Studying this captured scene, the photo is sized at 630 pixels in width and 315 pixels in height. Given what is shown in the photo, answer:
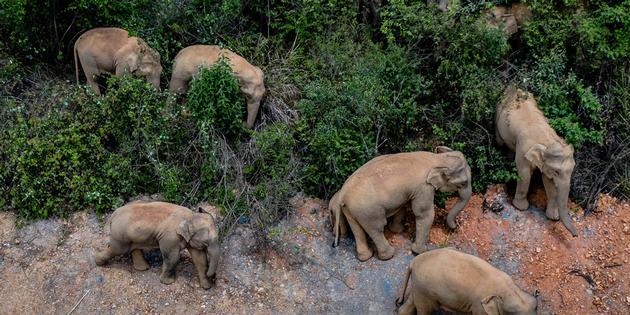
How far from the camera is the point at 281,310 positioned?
902cm

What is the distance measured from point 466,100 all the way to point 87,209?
220 inches

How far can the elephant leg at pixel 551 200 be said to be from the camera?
981cm

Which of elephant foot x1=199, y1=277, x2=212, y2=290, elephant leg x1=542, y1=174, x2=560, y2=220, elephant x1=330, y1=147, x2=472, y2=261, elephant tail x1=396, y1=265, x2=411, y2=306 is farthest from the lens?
elephant leg x1=542, y1=174, x2=560, y2=220

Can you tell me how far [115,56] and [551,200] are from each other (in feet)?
21.9

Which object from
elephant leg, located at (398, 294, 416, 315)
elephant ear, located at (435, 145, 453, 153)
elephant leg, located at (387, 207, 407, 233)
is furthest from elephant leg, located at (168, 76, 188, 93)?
elephant leg, located at (398, 294, 416, 315)

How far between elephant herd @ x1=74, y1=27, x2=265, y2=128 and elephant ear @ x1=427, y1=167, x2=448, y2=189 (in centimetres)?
294

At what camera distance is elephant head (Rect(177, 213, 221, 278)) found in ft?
28.8

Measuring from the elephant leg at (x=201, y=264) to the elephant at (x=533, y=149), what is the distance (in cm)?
437

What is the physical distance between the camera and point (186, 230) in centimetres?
878

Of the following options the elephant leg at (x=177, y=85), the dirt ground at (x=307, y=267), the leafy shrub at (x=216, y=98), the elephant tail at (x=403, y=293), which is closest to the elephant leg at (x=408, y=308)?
the elephant tail at (x=403, y=293)

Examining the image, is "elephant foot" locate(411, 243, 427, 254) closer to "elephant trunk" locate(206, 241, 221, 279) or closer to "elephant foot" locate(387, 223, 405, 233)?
"elephant foot" locate(387, 223, 405, 233)

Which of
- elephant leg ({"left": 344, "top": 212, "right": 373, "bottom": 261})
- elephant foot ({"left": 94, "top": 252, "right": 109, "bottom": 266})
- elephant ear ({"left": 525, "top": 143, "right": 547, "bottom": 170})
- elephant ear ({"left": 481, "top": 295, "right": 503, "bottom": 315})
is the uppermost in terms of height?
elephant ear ({"left": 525, "top": 143, "right": 547, "bottom": 170})

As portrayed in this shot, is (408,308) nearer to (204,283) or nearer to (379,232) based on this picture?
(379,232)

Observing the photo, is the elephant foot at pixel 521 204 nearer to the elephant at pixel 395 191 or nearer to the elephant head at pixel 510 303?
the elephant at pixel 395 191
